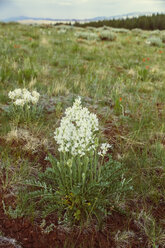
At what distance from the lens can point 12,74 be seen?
5.38 m

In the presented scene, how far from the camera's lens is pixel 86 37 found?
13578 millimetres

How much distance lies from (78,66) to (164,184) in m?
5.12

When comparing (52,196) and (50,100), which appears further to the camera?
(50,100)

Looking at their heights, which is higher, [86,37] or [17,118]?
[86,37]

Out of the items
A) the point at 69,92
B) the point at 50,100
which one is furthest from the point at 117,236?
the point at 69,92

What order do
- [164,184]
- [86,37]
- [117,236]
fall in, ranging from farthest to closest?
[86,37], [164,184], [117,236]

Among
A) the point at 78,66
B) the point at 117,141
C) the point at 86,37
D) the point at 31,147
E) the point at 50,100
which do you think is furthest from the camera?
the point at 86,37

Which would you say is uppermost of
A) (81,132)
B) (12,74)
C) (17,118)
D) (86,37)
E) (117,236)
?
(86,37)

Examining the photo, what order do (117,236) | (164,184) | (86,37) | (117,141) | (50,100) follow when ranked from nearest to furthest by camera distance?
(117,236) < (164,184) < (117,141) < (50,100) < (86,37)

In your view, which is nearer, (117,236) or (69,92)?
(117,236)

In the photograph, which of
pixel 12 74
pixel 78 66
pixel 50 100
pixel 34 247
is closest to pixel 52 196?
pixel 34 247

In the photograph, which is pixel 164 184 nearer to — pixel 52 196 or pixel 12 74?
pixel 52 196

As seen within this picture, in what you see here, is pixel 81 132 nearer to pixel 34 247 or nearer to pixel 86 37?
pixel 34 247

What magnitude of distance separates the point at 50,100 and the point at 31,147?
68.4 inches
